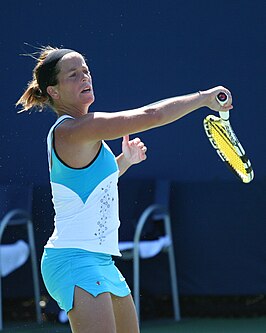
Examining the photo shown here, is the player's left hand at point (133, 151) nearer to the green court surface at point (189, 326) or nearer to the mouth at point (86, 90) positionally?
the mouth at point (86, 90)

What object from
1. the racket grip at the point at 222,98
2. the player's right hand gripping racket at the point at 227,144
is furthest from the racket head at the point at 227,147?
the racket grip at the point at 222,98

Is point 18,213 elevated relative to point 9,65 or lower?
lower

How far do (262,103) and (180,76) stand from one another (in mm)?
578

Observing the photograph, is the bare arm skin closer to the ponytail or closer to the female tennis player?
the female tennis player

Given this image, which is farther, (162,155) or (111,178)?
(162,155)

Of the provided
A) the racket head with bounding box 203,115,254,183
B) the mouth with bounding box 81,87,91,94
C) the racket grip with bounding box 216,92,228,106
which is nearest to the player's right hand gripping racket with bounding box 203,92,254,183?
the racket head with bounding box 203,115,254,183

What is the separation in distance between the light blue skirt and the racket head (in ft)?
2.03

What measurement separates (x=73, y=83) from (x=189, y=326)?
300 cm

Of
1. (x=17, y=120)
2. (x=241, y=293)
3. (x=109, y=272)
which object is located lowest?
(x=241, y=293)

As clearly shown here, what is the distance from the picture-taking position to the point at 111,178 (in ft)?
11.7

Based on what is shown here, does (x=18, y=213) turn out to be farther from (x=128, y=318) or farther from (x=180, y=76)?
(x=128, y=318)

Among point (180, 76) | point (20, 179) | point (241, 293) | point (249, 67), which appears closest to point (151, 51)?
point (180, 76)

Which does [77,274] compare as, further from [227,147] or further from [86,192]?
[227,147]

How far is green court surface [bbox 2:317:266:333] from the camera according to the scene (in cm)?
609
